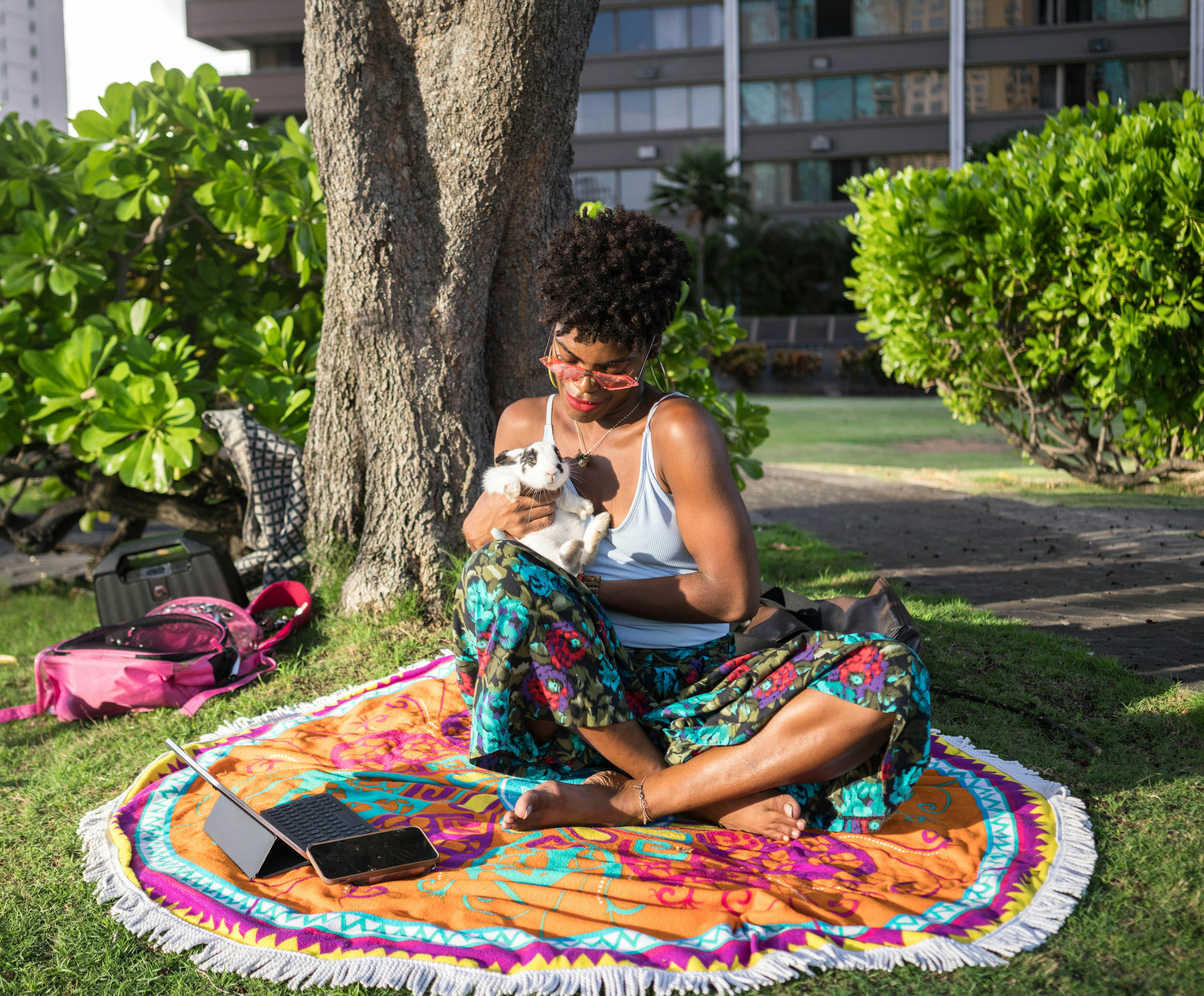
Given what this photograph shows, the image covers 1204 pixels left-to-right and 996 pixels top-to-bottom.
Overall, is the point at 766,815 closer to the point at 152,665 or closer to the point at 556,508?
the point at 556,508

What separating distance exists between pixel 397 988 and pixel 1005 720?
223cm

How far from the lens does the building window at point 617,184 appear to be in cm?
4284

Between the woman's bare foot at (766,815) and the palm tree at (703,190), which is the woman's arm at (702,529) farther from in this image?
the palm tree at (703,190)

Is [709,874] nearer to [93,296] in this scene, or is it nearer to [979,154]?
[93,296]

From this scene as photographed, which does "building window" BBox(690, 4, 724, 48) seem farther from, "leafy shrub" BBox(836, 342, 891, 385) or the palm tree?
"leafy shrub" BBox(836, 342, 891, 385)

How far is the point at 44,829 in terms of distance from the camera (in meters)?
2.74

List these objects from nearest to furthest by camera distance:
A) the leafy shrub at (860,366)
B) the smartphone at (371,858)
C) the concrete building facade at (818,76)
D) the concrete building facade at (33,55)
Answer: the smartphone at (371,858) → the leafy shrub at (860,366) → the concrete building facade at (818,76) → the concrete building facade at (33,55)

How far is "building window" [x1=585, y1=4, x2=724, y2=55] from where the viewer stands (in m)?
41.8

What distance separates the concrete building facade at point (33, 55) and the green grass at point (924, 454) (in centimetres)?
6068

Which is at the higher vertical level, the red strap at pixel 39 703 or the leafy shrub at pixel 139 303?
the leafy shrub at pixel 139 303

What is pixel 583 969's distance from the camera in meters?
1.89

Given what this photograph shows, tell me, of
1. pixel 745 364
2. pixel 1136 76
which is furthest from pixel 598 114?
pixel 745 364

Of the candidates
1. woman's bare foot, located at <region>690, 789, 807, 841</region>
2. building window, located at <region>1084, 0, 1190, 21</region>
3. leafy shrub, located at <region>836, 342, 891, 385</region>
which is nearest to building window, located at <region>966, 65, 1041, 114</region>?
building window, located at <region>1084, 0, 1190, 21</region>

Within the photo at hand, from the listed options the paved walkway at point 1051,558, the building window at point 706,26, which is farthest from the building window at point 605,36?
the paved walkway at point 1051,558
